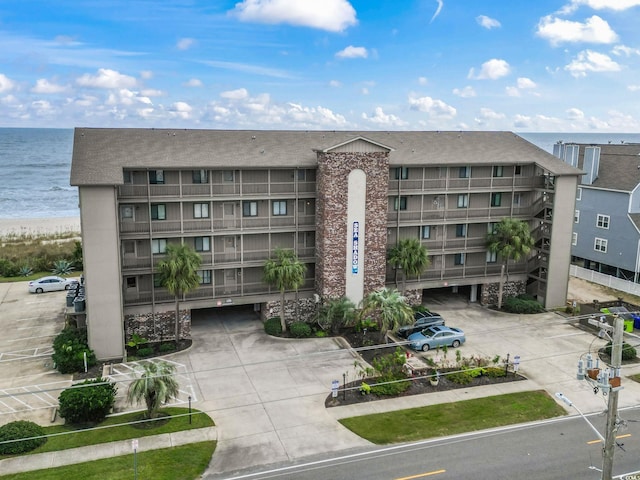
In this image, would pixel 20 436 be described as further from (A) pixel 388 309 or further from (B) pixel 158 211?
(A) pixel 388 309

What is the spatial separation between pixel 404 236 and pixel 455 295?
8.47 meters

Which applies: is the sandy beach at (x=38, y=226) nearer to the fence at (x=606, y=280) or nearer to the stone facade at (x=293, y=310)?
the stone facade at (x=293, y=310)

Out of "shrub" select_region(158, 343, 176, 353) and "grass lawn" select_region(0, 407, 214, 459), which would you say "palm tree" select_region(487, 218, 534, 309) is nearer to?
"shrub" select_region(158, 343, 176, 353)

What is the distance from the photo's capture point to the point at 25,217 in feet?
324

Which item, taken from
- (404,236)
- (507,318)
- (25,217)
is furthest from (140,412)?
(25,217)

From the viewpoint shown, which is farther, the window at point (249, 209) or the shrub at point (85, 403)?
the window at point (249, 209)

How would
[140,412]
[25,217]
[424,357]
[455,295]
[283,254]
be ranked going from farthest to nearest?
[25,217], [455,295], [283,254], [424,357], [140,412]

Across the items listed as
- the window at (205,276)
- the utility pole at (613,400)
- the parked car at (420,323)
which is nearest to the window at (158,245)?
the window at (205,276)

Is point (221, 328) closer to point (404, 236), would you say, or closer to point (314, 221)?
point (314, 221)

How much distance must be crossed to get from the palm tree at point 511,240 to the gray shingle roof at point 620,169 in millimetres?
13625

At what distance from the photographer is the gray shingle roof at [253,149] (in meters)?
34.5

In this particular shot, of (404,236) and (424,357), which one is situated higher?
(404,236)

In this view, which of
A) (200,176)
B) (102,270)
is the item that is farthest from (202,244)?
(102,270)

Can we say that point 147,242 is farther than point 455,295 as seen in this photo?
No
